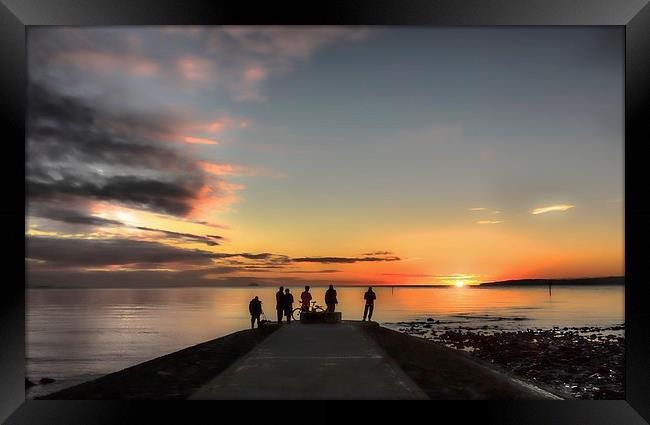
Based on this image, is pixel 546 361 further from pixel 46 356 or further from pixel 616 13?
pixel 46 356

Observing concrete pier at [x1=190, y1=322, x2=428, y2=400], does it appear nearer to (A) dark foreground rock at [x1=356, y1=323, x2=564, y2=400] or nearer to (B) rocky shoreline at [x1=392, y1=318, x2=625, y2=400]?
(A) dark foreground rock at [x1=356, y1=323, x2=564, y2=400]

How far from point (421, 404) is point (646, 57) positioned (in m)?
5.98

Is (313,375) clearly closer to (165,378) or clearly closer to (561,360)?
(165,378)

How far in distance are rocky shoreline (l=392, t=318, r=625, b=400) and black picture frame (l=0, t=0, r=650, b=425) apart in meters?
7.92

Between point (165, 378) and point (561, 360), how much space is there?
60.6ft

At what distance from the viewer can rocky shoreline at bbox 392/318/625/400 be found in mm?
20089

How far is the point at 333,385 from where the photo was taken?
10523 mm

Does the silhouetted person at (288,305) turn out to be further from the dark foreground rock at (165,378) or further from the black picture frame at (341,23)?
the black picture frame at (341,23)

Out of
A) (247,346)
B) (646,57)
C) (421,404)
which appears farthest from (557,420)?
(247,346)

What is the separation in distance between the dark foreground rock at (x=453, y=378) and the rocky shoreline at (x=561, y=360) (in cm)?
297

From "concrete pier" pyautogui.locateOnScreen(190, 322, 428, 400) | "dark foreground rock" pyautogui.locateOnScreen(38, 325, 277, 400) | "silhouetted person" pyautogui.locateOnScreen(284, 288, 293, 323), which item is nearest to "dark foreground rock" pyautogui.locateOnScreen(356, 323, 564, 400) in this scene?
"concrete pier" pyautogui.locateOnScreen(190, 322, 428, 400)

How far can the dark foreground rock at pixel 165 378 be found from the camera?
1111cm

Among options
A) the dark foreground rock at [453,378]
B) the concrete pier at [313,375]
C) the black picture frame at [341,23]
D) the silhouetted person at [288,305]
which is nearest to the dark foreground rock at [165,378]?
the concrete pier at [313,375]

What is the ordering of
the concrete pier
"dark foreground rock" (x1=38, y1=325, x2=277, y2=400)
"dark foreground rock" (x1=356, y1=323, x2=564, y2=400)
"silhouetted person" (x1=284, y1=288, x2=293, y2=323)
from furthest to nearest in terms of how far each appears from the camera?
"silhouetted person" (x1=284, y1=288, x2=293, y2=323) → "dark foreground rock" (x1=356, y1=323, x2=564, y2=400) → "dark foreground rock" (x1=38, y1=325, x2=277, y2=400) → the concrete pier
